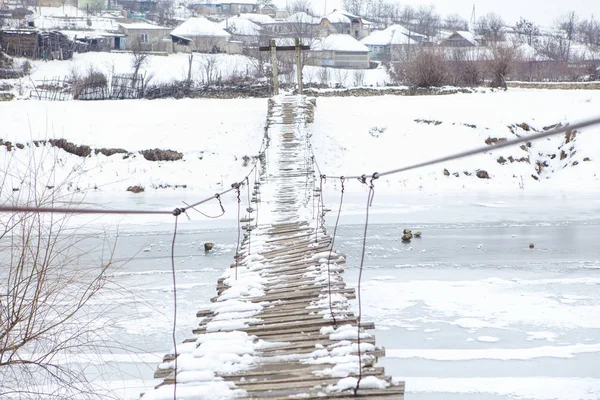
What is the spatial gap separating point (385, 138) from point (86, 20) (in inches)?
1625

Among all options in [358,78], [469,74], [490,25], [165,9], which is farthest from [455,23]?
[469,74]

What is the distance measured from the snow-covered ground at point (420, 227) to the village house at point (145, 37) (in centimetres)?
2588

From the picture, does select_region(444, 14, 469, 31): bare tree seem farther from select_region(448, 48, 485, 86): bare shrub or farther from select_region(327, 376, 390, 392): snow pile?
select_region(327, 376, 390, 392): snow pile

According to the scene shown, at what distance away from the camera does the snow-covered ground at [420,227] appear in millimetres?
6582

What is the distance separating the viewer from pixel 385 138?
17750mm

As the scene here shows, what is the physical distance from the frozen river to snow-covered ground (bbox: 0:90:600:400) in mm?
23

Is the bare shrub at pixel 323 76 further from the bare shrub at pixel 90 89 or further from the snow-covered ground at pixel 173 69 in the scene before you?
the bare shrub at pixel 90 89

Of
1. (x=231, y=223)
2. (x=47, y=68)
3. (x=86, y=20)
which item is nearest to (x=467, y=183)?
(x=231, y=223)

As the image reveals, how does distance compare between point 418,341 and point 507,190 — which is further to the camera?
point 507,190

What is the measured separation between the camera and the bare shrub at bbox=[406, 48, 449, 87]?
2336 cm

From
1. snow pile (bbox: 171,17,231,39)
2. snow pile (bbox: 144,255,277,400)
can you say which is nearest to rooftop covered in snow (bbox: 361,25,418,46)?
snow pile (bbox: 171,17,231,39)

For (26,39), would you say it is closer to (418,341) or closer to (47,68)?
(47,68)

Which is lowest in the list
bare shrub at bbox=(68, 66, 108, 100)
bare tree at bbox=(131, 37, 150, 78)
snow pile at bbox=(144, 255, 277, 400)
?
snow pile at bbox=(144, 255, 277, 400)

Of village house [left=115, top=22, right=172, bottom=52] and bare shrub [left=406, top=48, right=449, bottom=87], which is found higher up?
village house [left=115, top=22, right=172, bottom=52]
